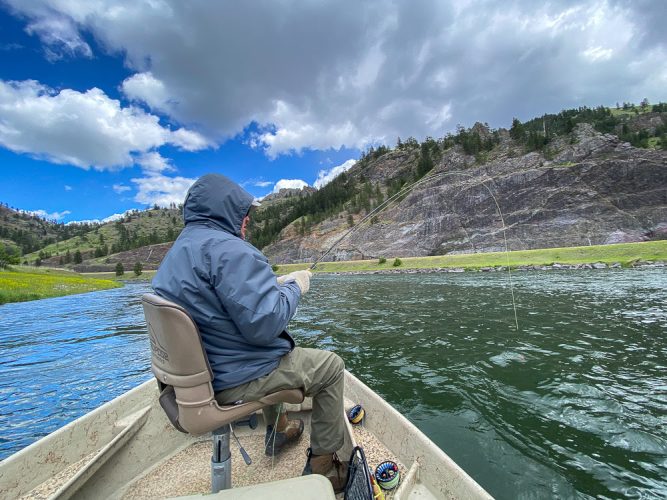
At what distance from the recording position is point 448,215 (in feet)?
291

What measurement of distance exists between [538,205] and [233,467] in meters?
91.1

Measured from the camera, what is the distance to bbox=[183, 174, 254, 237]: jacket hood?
331 centimetres

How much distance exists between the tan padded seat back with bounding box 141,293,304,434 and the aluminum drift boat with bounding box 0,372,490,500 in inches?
37.8

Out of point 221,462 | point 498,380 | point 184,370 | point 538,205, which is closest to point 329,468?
point 221,462

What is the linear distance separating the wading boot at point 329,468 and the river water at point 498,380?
7.27 feet

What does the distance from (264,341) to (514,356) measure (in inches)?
371

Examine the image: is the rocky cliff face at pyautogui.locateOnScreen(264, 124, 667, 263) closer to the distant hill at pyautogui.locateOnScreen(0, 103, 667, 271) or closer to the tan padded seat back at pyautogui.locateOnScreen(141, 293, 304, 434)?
the distant hill at pyautogui.locateOnScreen(0, 103, 667, 271)

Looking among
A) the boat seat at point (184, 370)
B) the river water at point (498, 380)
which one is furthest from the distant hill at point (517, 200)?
the boat seat at point (184, 370)

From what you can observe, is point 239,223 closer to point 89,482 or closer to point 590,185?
point 89,482

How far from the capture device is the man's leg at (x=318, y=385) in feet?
10.8

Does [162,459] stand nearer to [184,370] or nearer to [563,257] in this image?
[184,370]

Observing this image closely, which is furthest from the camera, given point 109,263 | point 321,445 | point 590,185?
point 109,263

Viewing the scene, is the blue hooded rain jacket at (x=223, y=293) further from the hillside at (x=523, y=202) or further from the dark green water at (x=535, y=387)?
the hillside at (x=523, y=202)

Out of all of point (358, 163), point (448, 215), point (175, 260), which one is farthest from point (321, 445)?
point (358, 163)
